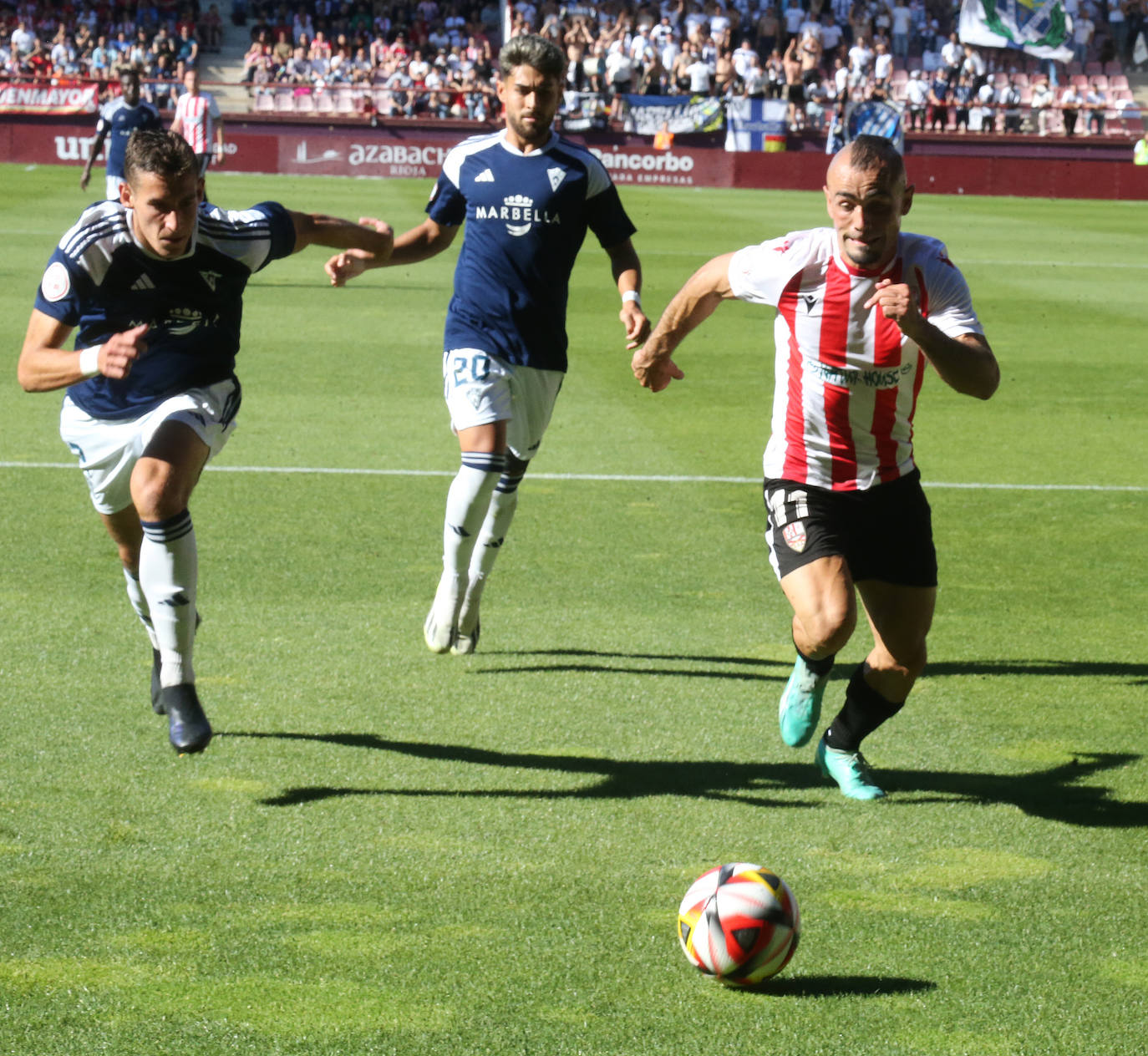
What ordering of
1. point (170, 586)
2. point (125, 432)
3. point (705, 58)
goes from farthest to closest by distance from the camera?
point (705, 58), point (125, 432), point (170, 586)

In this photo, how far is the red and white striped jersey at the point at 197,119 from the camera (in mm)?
21859

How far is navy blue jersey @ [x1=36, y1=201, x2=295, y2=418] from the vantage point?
5293mm

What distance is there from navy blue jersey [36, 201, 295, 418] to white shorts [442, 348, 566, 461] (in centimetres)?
122

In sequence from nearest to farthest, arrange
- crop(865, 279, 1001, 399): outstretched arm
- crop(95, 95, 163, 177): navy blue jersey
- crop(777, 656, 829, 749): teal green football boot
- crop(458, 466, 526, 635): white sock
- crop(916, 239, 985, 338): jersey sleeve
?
crop(865, 279, 1001, 399): outstretched arm
crop(916, 239, 985, 338): jersey sleeve
crop(777, 656, 829, 749): teal green football boot
crop(458, 466, 526, 635): white sock
crop(95, 95, 163, 177): navy blue jersey

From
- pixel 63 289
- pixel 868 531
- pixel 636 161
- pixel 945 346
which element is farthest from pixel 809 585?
pixel 636 161

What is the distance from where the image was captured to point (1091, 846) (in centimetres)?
489

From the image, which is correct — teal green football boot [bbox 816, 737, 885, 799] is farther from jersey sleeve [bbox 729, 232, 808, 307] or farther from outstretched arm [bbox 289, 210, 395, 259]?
outstretched arm [bbox 289, 210, 395, 259]

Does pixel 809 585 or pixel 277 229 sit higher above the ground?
pixel 277 229

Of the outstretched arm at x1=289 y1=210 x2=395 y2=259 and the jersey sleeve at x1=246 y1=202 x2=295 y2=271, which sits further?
the outstretched arm at x1=289 y1=210 x2=395 y2=259

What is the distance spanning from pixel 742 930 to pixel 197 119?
19.9 metres

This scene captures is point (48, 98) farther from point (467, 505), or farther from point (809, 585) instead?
point (809, 585)

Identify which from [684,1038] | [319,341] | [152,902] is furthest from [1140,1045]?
[319,341]

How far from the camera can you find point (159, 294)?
5.46m

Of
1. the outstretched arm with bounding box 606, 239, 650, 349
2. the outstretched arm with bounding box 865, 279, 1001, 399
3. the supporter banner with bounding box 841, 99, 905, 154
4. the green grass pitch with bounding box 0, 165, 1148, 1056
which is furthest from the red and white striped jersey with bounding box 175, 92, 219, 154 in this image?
the supporter banner with bounding box 841, 99, 905, 154
